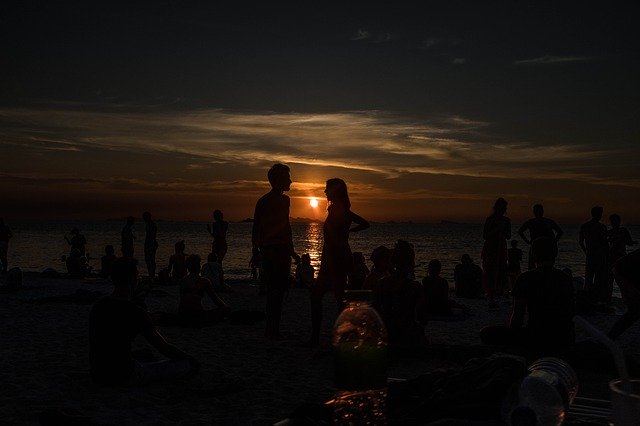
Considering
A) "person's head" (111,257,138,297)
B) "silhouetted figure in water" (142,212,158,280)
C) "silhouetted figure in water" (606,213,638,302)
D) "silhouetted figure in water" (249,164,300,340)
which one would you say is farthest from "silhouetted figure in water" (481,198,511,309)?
"silhouetted figure in water" (142,212,158,280)

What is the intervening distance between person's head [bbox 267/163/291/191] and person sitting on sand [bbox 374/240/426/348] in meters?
2.17

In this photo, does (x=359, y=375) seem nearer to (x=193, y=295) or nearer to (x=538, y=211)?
(x=193, y=295)

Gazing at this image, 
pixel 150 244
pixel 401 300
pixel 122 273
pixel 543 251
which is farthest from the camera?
pixel 150 244

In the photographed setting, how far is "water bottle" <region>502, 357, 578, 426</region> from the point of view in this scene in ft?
8.23

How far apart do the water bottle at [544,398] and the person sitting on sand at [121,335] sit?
4564 mm

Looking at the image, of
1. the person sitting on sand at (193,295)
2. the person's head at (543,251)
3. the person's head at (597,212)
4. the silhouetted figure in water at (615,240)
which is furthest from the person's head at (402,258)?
the silhouetted figure in water at (615,240)

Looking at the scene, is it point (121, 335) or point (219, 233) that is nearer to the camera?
point (121, 335)

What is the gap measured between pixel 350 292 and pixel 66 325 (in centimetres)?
923

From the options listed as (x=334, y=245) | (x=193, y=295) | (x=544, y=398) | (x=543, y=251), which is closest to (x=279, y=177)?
(x=334, y=245)

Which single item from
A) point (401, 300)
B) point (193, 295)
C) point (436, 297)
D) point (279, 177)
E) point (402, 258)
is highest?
point (279, 177)

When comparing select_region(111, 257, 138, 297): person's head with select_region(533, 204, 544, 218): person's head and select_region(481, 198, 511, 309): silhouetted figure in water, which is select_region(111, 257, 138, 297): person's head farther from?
select_region(533, 204, 544, 218): person's head

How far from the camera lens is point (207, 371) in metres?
7.64

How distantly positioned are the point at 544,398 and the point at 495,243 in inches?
477

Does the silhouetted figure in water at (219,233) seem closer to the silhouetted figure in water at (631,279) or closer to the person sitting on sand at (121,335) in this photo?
the person sitting on sand at (121,335)
